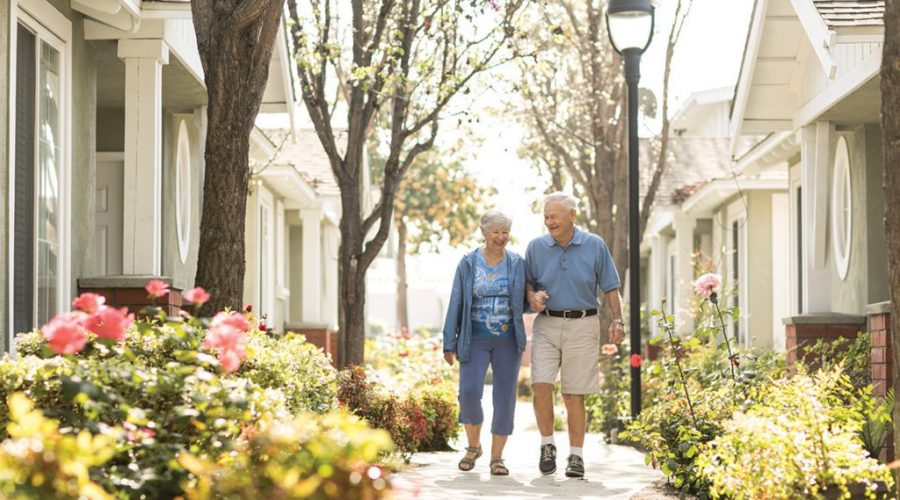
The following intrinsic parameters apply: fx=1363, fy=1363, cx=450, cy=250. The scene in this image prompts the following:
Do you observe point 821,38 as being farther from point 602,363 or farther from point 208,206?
point 602,363

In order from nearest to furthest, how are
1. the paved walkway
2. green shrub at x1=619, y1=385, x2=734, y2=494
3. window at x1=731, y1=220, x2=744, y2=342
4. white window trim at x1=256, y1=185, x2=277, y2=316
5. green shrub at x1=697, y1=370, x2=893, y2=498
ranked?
green shrub at x1=697, y1=370, x2=893, y2=498 < green shrub at x1=619, y1=385, x2=734, y2=494 < the paved walkway < white window trim at x1=256, y1=185, x2=277, y2=316 < window at x1=731, y1=220, x2=744, y2=342

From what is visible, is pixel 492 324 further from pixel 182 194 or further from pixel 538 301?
pixel 182 194

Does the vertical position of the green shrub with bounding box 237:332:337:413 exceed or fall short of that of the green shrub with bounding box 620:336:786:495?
it exceeds it

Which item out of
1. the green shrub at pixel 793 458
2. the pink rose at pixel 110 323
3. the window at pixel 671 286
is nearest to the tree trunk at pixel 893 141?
the green shrub at pixel 793 458

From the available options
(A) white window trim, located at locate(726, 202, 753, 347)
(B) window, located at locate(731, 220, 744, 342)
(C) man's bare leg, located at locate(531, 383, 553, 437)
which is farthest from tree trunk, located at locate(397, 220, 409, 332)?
(C) man's bare leg, located at locate(531, 383, 553, 437)

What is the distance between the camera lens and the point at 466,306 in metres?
9.30

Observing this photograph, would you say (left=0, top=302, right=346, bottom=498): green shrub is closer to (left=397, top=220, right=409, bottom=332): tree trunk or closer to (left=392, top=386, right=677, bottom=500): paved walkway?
(left=392, top=386, right=677, bottom=500): paved walkway

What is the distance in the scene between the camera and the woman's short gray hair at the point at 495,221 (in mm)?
9234

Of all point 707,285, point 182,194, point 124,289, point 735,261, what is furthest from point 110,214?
point 735,261

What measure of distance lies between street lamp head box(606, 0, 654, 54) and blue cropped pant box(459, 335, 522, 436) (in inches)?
146

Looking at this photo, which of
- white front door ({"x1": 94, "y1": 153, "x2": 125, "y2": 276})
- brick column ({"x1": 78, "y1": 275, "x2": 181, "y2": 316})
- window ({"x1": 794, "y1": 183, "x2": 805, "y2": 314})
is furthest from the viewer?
window ({"x1": 794, "y1": 183, "x2": 805, "y2": 314})

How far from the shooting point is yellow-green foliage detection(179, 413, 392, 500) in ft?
13.0

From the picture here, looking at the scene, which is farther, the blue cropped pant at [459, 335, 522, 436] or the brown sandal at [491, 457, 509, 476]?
the blue cropped pant at [459, 335, 522, 436]

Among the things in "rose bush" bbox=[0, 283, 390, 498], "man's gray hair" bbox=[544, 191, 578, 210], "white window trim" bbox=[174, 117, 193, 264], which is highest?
"white window trim" bbox=[174, 117, 193, 264]
